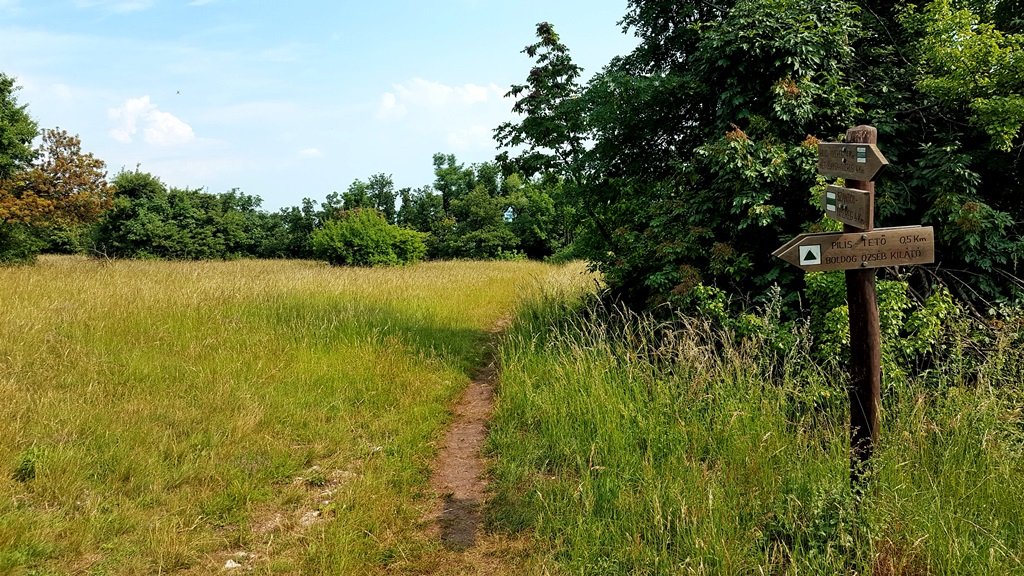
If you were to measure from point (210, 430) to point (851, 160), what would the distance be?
567cm

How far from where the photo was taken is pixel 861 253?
10.0ft

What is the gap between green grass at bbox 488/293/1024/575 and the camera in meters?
2.93

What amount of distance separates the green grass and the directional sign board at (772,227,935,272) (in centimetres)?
123

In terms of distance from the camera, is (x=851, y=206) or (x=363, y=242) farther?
(x=363, y=242)

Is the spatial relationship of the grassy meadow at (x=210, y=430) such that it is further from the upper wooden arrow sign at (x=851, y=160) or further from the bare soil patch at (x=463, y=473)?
the upper wooden arrow sign at (x=851, y=160)

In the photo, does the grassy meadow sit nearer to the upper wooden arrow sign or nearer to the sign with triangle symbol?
the sign with triangle symbol

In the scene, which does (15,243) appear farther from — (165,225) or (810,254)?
(810,254)

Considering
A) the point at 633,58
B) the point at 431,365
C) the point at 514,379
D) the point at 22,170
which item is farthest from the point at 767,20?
the point at 22,170

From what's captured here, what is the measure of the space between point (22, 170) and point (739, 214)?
22092 millimetres

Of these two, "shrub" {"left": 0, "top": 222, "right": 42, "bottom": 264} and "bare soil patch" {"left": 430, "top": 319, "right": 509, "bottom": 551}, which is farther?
"shrub" {"left": 0, "top": 222, "right": 42, "bottom": 264}

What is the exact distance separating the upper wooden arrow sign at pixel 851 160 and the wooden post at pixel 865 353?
0.24 feet

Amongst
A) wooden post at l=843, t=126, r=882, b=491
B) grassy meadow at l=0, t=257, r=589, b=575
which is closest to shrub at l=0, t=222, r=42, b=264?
grassy meadow at l=0, t=257, r=589, b=575

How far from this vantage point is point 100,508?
3707 mm

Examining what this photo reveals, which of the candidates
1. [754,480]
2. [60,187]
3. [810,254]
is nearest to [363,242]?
[60,187]
